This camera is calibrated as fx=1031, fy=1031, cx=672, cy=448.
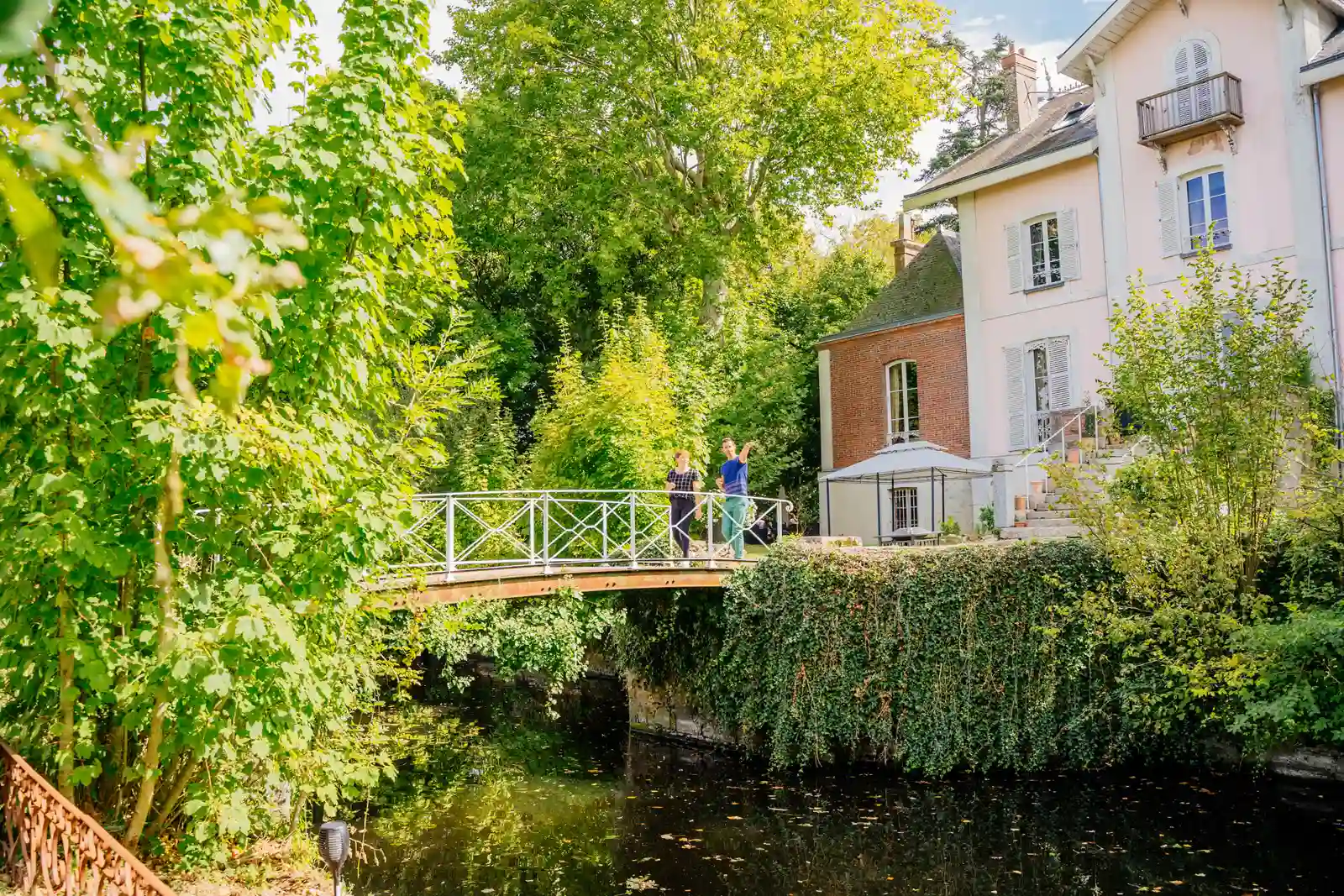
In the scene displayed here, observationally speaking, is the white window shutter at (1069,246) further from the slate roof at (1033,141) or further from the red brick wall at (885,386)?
the red brick wall at (885,386)

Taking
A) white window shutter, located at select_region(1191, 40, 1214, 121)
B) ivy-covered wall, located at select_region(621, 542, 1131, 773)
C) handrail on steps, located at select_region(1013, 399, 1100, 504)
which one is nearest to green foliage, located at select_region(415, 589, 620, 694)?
ivy-covered wall, located at select_region(621, 542, 1131, 773)

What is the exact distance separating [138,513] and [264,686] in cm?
113

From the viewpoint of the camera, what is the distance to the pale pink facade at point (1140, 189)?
53.3ft

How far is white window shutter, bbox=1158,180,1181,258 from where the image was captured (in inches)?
701

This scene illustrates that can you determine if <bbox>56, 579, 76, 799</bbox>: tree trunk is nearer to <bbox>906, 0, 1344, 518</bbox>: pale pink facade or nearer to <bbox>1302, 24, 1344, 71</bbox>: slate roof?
<bbox>906, 0, 1344, 518</bbox>: pale pink facade

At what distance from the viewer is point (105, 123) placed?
519cm

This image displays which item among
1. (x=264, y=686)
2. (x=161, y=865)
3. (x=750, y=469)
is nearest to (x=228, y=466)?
(x=264, y=686)

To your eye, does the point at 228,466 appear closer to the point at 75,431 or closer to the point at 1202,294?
the point at 75,431

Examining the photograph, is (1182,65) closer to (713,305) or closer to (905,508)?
(905,508)

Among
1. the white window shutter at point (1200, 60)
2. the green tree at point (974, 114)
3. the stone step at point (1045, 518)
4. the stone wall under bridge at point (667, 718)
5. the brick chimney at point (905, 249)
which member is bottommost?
the stone wall under bridge at point (667, 718)

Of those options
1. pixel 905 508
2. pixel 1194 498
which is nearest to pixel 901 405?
pixel 905 508

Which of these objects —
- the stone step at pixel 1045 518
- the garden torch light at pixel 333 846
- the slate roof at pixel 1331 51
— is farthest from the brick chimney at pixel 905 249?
the garden torch light at pixel 333 846

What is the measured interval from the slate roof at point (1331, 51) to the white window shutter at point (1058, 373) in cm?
586

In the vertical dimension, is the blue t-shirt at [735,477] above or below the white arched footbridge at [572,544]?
above
